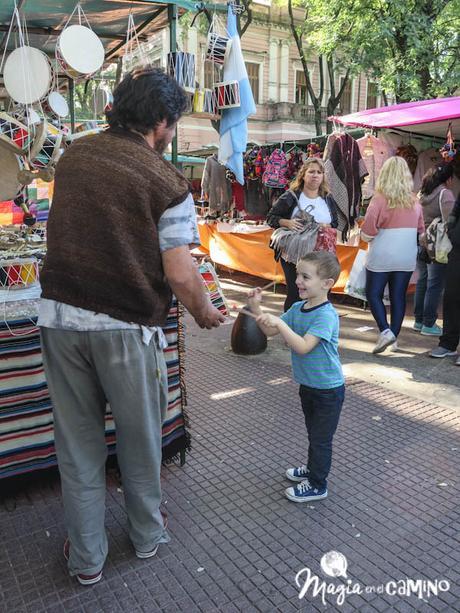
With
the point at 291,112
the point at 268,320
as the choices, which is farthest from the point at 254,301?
the point at 291,112

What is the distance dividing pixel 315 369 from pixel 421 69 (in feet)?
34.7

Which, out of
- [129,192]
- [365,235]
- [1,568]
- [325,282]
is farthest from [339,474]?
[365,235]

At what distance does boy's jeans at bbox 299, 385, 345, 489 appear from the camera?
8.19ft

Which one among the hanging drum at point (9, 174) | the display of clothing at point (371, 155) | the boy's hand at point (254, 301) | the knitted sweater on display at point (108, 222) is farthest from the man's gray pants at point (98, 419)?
the display of clothing at point (371, 155)

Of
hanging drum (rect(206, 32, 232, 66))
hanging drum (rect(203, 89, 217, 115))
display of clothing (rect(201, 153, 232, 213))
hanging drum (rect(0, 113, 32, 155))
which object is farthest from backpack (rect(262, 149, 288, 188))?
hanging drum (rect(0, 113, 32, 155))

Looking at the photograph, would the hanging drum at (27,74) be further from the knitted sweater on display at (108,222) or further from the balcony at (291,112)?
the balcony at (291,112)

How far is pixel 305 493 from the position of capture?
2646 millimetres

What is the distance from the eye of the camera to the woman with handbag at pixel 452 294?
15.4ft

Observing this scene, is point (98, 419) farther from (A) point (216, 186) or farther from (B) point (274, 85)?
(B) point (274, 85)

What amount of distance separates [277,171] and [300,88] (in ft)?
67.6

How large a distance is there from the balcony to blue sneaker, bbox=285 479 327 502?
24.2m

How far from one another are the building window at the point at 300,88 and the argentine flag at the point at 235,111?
23.6 meters

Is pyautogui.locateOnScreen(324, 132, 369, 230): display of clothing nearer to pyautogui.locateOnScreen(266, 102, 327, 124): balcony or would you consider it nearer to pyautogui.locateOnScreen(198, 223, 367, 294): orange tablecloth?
pyautogui.locateOnScreen(198, 223, 367, 294): orange tablecloth

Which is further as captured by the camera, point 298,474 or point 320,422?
point 298,474
